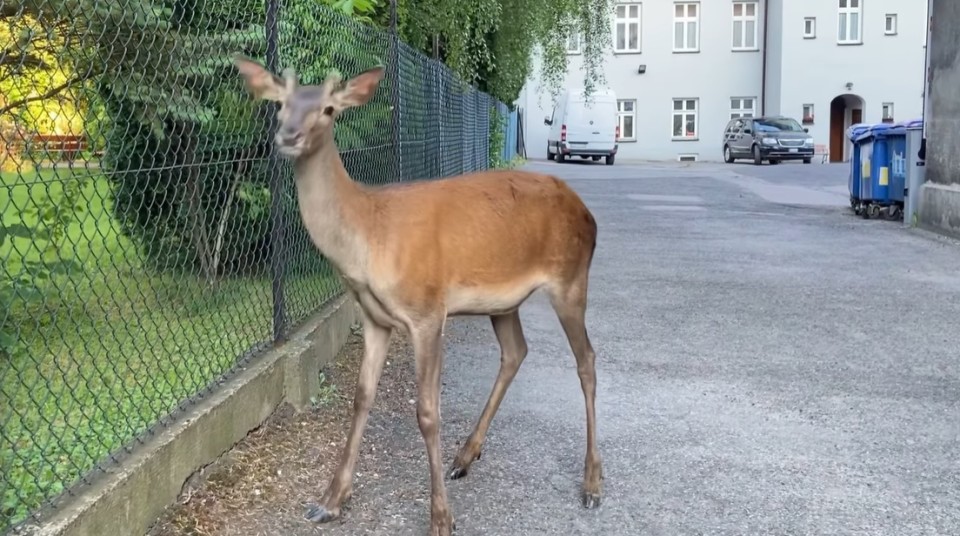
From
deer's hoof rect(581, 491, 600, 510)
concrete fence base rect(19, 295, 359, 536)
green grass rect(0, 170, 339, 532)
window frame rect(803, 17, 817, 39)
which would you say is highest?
window frame rect(803, 17, 817, 39)

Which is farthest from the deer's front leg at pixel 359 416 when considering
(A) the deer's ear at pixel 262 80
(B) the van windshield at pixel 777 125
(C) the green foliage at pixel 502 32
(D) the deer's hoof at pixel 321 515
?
(B) the van windshield at pixel 777 125

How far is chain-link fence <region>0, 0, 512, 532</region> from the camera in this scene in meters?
3.89

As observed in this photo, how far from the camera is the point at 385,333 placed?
4.30m

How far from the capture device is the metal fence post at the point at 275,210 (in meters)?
5.48

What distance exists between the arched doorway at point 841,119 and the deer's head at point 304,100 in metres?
44.5

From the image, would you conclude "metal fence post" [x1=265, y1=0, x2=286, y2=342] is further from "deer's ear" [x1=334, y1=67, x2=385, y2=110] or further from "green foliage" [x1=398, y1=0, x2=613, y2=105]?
"green foliage" [x1=398, y1=0, x2=613, y2=105]

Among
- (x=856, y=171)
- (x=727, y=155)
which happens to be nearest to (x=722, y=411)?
(x=856, y=171)

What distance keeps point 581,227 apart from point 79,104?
7.23 feet

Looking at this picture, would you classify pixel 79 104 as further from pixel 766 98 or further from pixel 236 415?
pixel 766 98

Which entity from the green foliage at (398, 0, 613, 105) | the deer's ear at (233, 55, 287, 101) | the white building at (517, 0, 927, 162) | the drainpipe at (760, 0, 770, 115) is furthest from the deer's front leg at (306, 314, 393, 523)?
the drainpipe at (760, 0, 770, 115)

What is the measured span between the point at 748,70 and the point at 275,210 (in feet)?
144

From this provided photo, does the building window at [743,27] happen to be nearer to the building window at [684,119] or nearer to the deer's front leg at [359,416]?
the building window at [684,119]

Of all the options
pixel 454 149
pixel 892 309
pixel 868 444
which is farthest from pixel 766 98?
pixel 868 444

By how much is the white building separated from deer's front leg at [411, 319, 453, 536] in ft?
136
